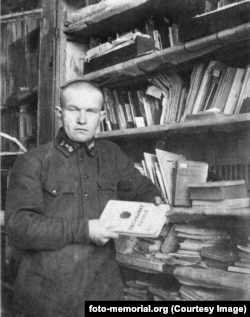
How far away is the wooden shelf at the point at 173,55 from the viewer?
1674 mm

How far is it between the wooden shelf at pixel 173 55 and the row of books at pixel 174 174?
1.46 ft

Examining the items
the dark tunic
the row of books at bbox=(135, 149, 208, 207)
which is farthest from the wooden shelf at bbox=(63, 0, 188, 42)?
the dark tunic

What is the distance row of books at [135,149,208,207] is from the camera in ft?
6.44


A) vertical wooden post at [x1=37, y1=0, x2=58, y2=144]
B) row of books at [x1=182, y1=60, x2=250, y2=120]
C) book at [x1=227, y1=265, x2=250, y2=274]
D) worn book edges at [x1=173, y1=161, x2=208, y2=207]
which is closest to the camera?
book at [x1=227, y1=265, x2=250, y2=274]

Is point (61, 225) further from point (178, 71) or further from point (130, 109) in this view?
point (178, 71)

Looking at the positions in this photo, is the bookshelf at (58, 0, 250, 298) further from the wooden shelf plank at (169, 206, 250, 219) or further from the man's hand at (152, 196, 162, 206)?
the man's hand at (152, 196, 162, 206)

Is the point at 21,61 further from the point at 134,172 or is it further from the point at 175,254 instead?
the point at 175,254

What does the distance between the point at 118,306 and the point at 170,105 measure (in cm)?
105

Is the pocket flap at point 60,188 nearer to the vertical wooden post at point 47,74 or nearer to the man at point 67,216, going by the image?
the man at point 67,216

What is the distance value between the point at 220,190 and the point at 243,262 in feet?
1.03

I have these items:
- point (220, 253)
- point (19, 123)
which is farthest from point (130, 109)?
point (19, 123)

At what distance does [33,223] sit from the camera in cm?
142

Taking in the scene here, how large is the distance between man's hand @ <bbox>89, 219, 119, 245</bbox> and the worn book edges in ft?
1.94

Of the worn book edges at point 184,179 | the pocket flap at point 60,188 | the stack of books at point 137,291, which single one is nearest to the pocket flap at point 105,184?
the pocket flap at point 60,188
